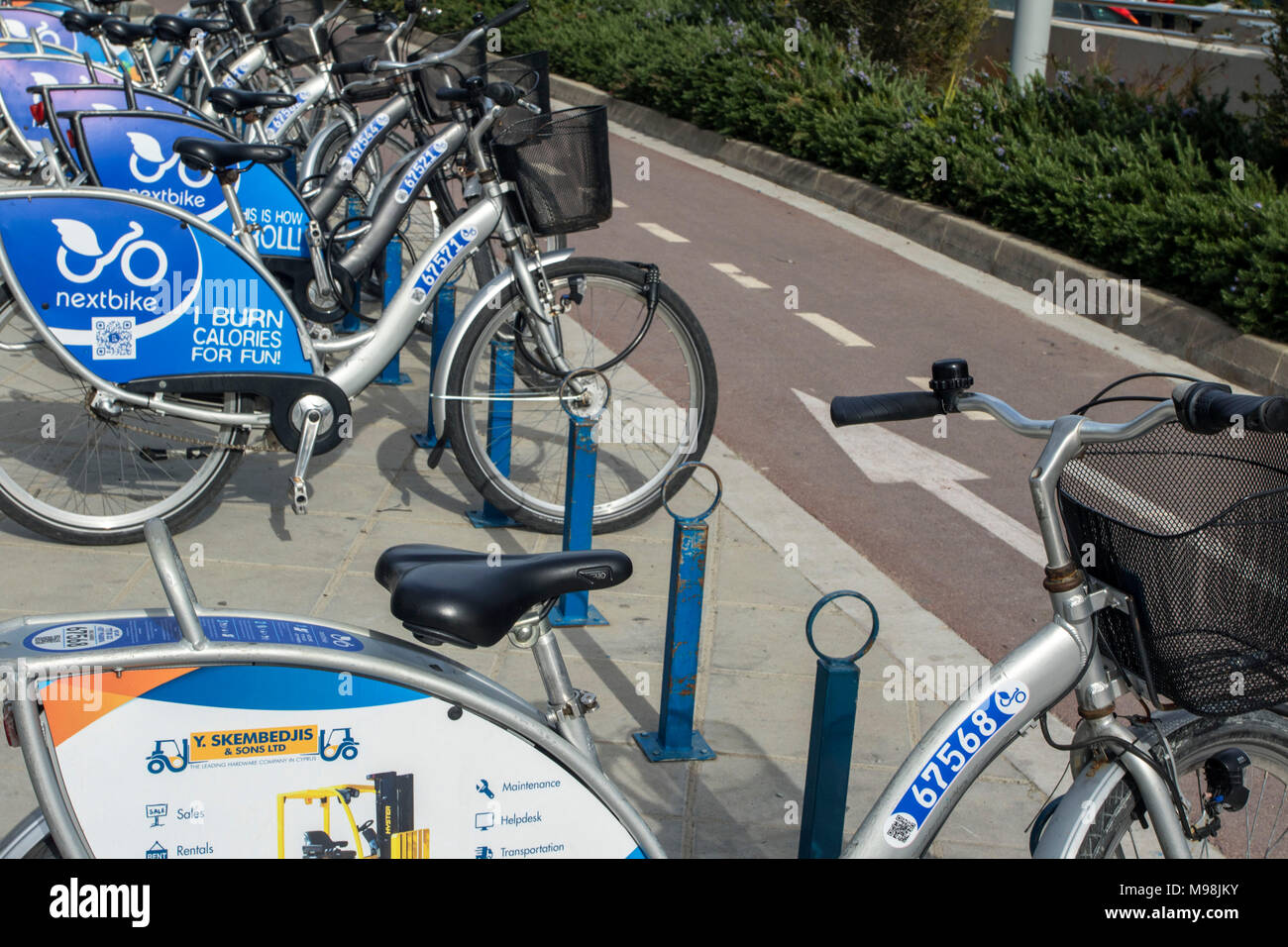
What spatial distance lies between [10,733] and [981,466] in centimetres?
507

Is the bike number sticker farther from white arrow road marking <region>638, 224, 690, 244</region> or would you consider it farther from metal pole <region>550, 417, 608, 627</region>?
white arrow road marking <region>638, 224, 690, 244</region>

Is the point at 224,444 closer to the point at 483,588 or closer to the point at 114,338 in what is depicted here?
the point at 114,338

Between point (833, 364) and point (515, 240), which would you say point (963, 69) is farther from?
point (515, 240)

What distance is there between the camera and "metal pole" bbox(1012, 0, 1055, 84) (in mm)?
12078

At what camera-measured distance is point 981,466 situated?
642 cm

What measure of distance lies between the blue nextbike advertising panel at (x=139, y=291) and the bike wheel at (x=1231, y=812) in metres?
3.14

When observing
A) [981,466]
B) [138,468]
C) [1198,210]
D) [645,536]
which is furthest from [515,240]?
[1198,210]

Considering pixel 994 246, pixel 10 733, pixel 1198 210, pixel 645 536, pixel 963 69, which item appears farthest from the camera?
pixel 963 69

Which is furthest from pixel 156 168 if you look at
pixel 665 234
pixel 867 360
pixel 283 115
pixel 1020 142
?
pixel 1020 142

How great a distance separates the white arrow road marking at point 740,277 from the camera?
9594 millimetres

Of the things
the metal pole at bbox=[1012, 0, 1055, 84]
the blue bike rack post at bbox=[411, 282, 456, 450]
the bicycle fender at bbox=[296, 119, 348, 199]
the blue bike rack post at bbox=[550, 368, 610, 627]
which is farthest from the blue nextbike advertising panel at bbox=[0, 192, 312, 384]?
the metal pole at bbox=[1012, 0, 1055, 84]

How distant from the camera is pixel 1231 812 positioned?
2557 mm

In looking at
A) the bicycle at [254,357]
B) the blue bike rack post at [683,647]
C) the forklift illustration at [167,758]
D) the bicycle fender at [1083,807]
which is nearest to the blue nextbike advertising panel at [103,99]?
the bicycle at [254,357]
